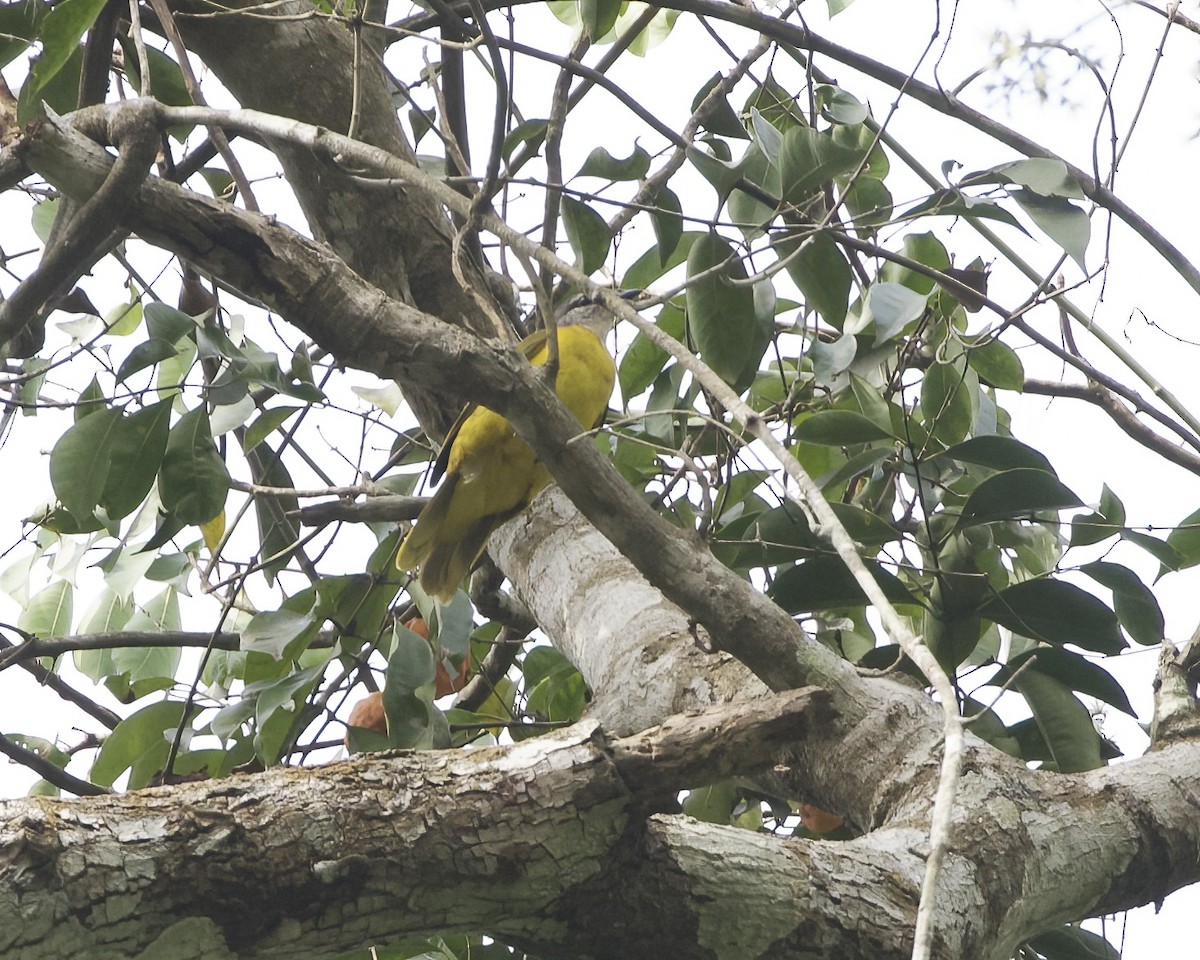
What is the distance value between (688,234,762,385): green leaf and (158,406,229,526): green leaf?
2.79 feet

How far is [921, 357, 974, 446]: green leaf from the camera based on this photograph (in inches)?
81.9

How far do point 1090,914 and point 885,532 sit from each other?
0.66 m

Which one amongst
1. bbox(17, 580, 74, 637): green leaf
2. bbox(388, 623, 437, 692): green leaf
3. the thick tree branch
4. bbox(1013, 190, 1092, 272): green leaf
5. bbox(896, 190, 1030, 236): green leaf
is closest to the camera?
the thick tree branch

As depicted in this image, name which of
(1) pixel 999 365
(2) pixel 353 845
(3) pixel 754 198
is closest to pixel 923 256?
(1) pixel 999 365

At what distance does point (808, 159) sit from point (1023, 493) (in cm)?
62

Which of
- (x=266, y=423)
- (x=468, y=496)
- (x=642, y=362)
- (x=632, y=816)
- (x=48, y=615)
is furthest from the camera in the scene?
(x=48, y=615)

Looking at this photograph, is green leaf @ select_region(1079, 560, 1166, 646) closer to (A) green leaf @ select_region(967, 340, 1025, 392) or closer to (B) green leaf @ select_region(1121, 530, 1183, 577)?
(B) green leaf @ select_region(1121, 530, 1183, 577)

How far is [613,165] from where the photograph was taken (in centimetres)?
185

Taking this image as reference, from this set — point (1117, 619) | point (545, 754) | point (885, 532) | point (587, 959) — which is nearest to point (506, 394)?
point (545, 754)

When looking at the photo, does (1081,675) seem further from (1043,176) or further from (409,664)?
(409,664)

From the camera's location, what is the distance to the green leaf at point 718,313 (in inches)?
76.0

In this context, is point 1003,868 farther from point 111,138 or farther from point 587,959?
point 111,138

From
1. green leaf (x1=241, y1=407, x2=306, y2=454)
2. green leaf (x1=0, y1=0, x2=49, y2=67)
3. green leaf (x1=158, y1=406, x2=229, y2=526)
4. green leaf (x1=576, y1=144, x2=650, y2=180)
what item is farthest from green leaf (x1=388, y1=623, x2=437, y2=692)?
green leaf (x1=0, y1=0, x2=49, y2=67)

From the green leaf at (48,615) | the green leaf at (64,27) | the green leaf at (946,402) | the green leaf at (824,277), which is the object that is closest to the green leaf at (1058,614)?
the green leaf at (946,402)
